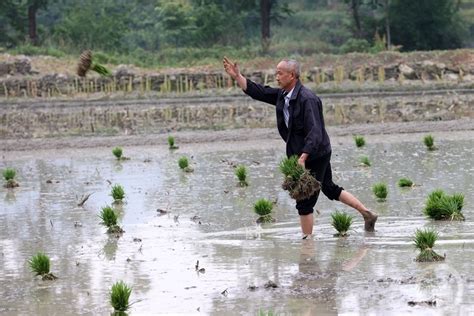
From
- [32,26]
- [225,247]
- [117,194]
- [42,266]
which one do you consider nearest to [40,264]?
[42,266]

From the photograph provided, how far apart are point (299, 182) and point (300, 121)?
2.11 feet

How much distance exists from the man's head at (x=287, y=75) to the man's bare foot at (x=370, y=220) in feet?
5.31

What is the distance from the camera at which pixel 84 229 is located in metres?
13.3

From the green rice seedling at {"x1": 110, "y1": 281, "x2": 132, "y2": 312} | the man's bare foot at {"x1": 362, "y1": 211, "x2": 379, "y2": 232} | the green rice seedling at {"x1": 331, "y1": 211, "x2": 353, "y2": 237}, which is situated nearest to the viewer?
the green rice seedling at {"x1": 110, "y1": 281, "x2": 132, "y2": 312}

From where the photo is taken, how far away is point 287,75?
11.4m

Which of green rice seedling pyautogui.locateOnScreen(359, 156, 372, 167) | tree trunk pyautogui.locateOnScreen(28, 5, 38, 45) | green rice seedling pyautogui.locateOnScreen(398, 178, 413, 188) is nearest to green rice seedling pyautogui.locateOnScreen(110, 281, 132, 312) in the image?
green rice seedling pyautogui.locateOnScreen(398, 178, 413, 188)

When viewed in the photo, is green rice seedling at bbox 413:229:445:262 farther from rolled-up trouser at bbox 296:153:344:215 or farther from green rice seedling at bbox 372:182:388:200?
green rice seedling at bbox 372:182:388:200

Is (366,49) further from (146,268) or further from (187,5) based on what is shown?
(146,268)

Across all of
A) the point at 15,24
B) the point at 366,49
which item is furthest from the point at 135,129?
the point at 15,24

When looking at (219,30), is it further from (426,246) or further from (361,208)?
(426,246)

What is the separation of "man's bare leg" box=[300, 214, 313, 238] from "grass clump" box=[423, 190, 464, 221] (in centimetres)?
160

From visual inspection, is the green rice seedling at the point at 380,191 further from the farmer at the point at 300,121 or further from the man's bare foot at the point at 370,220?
the farmer at the point at 300,121

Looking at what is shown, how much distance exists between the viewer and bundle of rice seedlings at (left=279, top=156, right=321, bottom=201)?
11211 millimetres

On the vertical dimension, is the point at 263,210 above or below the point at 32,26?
below
